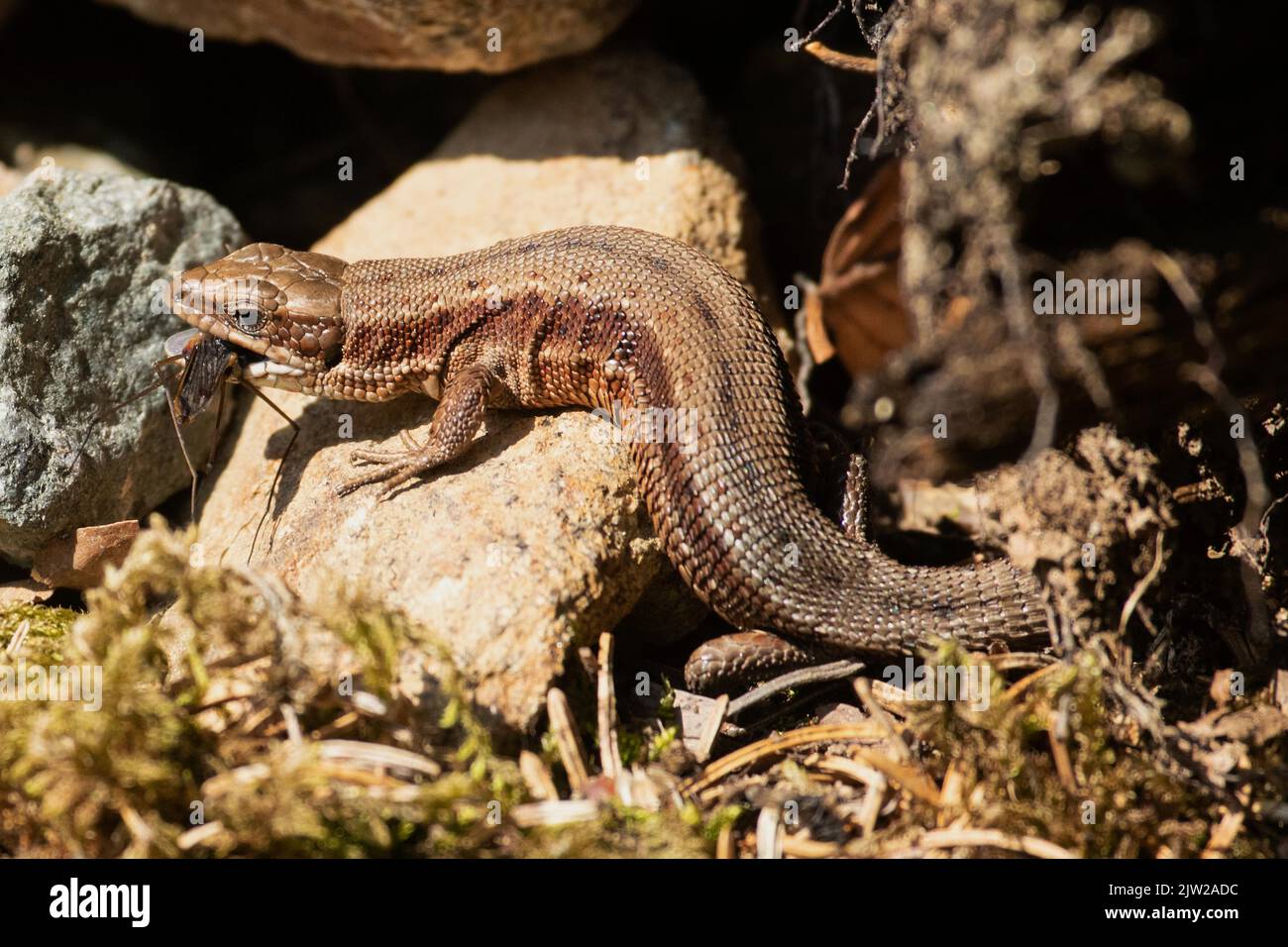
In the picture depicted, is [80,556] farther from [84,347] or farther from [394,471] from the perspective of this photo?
[394,471]

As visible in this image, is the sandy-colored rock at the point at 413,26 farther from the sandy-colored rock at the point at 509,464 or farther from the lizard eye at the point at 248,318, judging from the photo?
the lizard eye at the point at 248,318

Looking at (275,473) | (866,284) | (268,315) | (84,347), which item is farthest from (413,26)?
(866,284)

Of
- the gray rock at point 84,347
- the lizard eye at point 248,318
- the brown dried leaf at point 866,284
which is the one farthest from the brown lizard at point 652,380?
the brown dried leaf at point 866,284

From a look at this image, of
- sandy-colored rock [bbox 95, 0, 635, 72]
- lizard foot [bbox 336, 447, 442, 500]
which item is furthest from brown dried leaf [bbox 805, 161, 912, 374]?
lizard foot [bbox 336, 447, 442, 500]

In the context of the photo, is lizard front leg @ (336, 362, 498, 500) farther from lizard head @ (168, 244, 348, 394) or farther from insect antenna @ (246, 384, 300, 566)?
lizard head @ (168, 244, 348, 394)

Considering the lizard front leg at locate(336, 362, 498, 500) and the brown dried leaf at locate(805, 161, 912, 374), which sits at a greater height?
the brown dried leaf at locate(805, 161, 912, 374)
